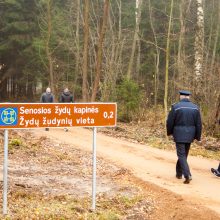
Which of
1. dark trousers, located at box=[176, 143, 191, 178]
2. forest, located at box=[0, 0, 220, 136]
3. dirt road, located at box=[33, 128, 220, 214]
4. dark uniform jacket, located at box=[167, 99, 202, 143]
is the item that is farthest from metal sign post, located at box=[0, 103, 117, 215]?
forest, located at box=[0, 0, 220, 136]

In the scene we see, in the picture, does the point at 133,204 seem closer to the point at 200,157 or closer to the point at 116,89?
the point at 200,157

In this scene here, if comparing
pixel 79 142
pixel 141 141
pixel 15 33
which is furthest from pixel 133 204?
pixel 15 33

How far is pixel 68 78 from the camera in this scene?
44656 millimetres

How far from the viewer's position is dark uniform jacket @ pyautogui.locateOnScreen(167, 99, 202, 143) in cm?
1020

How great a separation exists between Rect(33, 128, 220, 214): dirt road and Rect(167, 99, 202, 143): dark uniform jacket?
1043mm

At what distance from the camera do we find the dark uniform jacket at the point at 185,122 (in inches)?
402

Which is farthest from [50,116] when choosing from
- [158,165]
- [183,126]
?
[158,165]

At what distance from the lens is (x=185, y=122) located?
1025cm

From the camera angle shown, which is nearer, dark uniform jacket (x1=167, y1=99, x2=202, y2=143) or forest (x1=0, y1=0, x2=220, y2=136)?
dark uniform jacket (x1=167, y1=99, x2=202, y2=143)

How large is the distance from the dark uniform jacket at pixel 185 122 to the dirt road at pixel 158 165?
1.04 metres

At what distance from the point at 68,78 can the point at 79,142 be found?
27.6m

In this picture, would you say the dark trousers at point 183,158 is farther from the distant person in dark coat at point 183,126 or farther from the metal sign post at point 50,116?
the metal sign post at point 50,116

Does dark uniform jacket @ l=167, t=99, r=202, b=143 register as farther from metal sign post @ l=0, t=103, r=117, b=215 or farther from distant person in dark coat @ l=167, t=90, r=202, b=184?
metal sign post @ l=0, t=103, r=117, b=215

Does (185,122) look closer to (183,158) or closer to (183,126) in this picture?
(183,126)
